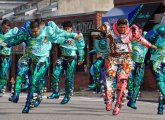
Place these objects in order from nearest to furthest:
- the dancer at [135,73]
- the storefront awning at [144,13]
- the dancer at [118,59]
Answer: the dancer at [118,59] < the dancer at [135,73] < the storefront awning at [144,13]

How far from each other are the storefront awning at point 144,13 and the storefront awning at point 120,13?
0.21 m

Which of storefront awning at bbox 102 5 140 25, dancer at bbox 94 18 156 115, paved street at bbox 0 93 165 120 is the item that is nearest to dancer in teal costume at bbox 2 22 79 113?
paved street at bbox 0 93 165 120

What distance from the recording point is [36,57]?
12242 millimetres

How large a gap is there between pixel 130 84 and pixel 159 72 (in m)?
1.80

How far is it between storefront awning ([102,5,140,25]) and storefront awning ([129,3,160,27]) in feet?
0.69

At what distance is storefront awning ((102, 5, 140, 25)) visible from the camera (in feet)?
94.0

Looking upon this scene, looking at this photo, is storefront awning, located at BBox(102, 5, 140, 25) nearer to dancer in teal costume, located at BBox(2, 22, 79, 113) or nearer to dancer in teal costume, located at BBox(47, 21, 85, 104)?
dancer in teal costume, located at BBox(47, 21, 85, 104)

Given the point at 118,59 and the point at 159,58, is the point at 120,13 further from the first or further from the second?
the point at 118,59

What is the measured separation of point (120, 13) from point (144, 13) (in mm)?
1952

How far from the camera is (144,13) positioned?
2805 centimetres

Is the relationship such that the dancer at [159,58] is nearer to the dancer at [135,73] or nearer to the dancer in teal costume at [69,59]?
the dancer at [135,73]

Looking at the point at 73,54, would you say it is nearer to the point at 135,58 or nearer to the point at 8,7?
the point at 135,58

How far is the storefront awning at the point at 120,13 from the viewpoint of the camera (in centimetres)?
2866

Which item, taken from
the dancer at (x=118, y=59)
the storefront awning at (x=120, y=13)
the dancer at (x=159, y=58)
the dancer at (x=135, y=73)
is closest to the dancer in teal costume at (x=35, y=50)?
the dancer at (x=118, y=59)
